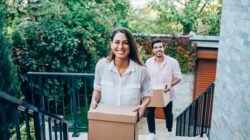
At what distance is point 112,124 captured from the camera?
2221 millimetres

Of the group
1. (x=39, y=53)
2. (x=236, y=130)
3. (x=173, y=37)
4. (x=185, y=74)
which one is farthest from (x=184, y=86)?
(x=236, y=130)

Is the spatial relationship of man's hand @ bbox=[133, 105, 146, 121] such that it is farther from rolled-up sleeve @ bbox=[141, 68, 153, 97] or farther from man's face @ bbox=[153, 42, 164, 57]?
man's face @ bbox=[153, 42, 164, 57]

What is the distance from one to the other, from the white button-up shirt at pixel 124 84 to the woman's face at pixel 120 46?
0.34 ft

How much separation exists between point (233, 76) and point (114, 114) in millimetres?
1291

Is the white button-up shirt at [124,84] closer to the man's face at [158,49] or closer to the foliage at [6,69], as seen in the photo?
the man's face at [158,49]

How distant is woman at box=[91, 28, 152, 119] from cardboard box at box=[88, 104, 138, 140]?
0.17 m

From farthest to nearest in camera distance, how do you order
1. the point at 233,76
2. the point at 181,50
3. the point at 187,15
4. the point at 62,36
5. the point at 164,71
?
1. the point at 187,15
2. the point at 181,50
3. the point at 62,36
4. the point at 164,71
5. the point at 233,76

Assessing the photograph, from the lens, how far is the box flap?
217cm

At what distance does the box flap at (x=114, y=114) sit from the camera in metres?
2.17

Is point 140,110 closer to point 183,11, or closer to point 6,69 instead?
point 6,69

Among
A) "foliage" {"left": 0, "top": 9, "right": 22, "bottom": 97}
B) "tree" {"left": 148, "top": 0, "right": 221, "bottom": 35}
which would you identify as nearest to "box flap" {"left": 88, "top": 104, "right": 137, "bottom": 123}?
"foliage" {"left": 0, "top": 9, "right": 22, "bottom": 97}

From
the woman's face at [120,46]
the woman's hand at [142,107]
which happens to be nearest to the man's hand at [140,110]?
the woman's hand at [142,107]

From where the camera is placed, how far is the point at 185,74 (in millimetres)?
7898

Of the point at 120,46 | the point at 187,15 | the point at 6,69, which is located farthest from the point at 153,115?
the point at 187,15
